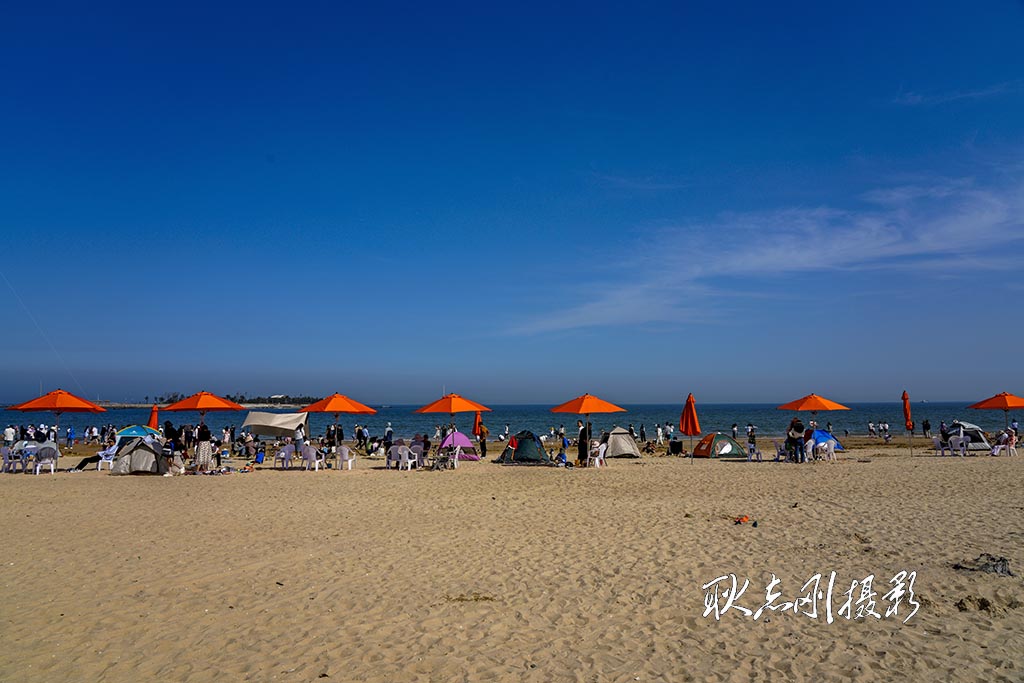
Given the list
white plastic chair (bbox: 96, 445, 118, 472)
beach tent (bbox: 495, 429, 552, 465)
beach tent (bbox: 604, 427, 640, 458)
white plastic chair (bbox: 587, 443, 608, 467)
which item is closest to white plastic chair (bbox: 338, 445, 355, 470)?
beach tent (bbox: 495, 429, 552, 465)

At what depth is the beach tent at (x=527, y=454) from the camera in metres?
23.8

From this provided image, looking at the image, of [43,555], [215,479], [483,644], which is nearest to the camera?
[483,644]

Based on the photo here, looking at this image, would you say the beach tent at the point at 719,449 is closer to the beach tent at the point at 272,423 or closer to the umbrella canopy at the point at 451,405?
the umbrella canopy at the point at 451,405

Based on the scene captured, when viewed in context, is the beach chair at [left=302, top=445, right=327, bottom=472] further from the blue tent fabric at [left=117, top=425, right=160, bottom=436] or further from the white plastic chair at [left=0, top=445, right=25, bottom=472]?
the white plastic chair at [left=0, top=445, right=25, bottom=472]

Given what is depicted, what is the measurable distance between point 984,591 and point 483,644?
5561mm

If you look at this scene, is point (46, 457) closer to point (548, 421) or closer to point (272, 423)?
point (272, 423)

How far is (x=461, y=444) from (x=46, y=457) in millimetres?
12979

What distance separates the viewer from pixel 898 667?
5.52 meters

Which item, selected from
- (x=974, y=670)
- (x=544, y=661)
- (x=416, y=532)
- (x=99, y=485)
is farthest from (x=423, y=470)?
(x=974, y=670)

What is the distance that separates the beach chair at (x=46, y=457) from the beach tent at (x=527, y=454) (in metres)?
14.3

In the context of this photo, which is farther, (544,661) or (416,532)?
(416,532)

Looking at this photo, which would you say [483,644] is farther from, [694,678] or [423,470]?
[423,470]

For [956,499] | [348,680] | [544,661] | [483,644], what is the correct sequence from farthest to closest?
[956,499] → [483,644] → [544,661] → [348,680]

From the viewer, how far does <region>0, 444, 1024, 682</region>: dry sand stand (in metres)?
5.66
